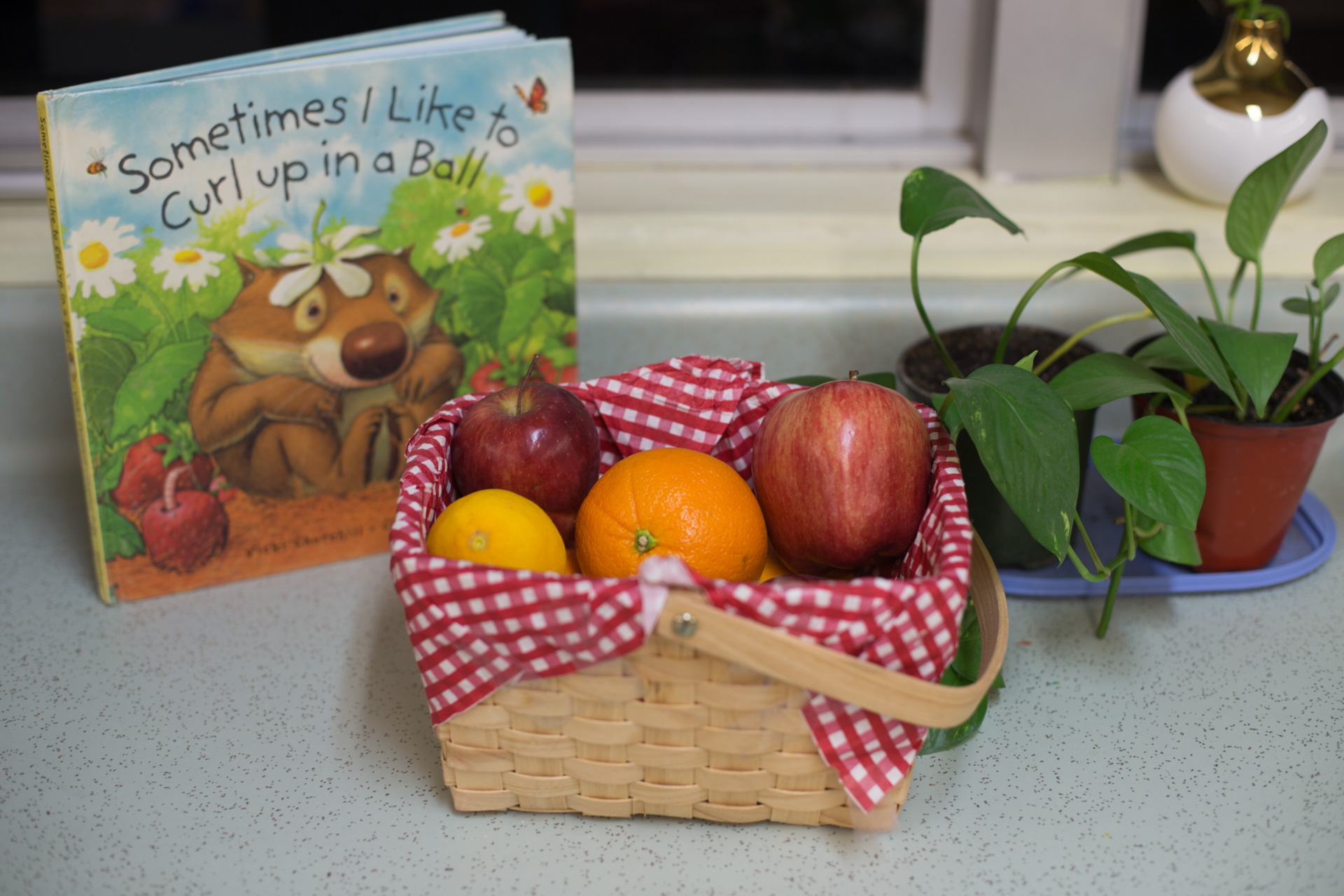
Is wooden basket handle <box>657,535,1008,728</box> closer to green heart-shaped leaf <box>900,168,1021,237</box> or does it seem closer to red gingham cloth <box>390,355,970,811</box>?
red gingham cloth <box>390,355,970,811</box>

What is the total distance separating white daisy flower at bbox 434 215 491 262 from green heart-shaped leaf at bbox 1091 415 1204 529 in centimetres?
42

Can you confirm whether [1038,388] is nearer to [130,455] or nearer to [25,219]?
[130,455]

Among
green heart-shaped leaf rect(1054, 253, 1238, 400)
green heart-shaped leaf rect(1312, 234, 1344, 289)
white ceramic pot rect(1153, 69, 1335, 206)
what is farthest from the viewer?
white ceramic pot rect(1153, 69, 1335, 206)

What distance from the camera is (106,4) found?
121 cm

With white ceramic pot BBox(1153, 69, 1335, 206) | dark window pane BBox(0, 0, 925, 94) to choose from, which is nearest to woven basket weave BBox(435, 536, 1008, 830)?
white ceramic pot BBox(1153, 69, 1335, 206)

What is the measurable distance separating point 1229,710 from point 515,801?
1.39ft

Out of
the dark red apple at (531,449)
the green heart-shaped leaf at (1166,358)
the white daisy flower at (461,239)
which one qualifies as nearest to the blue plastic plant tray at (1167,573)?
the green heart-shaped leaf at (1166,358)

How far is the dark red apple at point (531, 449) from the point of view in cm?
61

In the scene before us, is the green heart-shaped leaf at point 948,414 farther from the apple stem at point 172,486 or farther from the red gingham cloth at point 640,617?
the apple stem at point 172,486

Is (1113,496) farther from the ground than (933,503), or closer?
closer

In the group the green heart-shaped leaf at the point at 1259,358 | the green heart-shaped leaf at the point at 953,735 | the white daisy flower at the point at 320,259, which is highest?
the white daisy flower at the point at 320,259

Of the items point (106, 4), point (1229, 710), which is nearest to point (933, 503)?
point (1229, 710)

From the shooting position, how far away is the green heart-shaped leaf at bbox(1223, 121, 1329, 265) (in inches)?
25.7

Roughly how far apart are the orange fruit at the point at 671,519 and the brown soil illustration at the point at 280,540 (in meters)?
0.27
